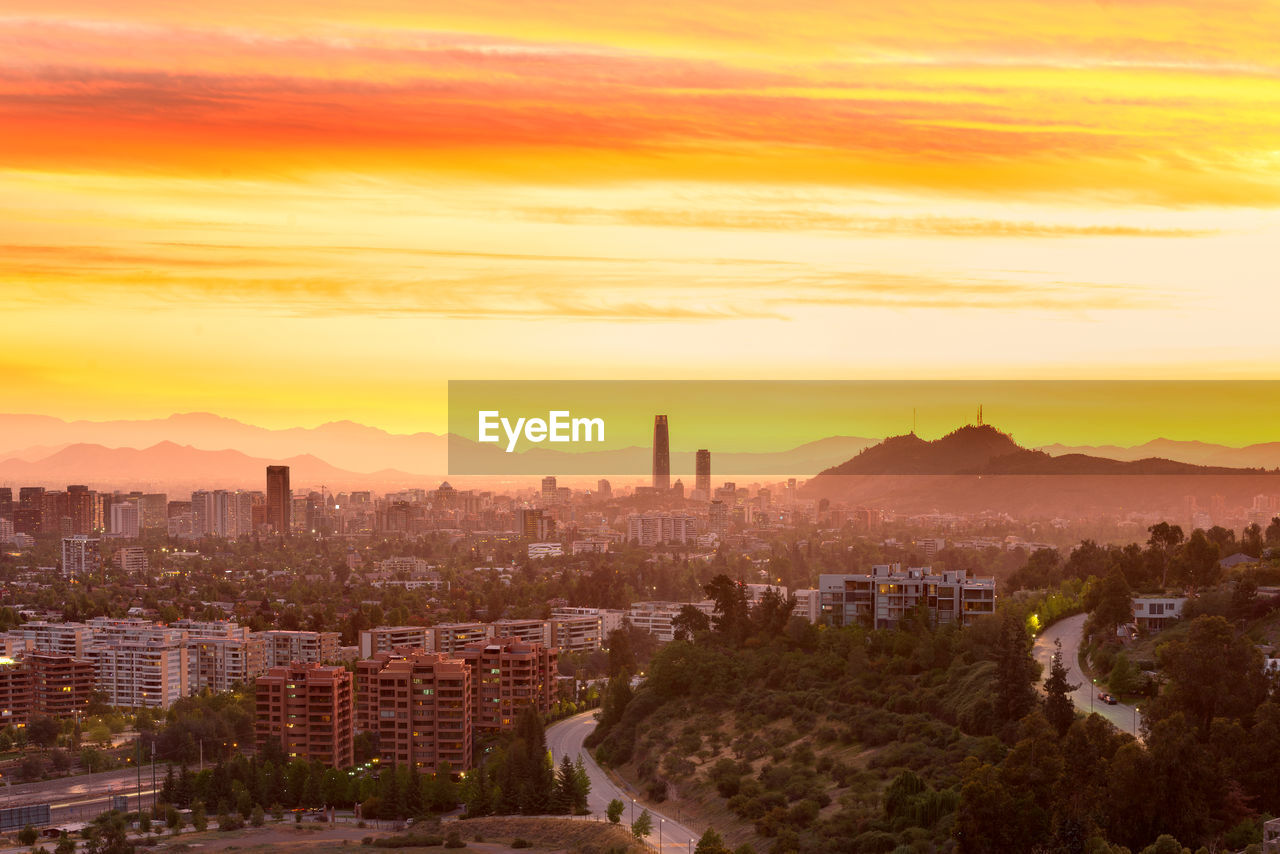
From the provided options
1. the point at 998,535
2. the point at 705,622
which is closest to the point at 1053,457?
the point at 998,535

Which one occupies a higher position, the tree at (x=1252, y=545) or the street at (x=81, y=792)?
the tree at (x=1252, y=545)

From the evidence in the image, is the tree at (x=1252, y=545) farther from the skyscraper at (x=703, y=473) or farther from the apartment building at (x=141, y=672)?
the skyscraper at (x=703, y=473)

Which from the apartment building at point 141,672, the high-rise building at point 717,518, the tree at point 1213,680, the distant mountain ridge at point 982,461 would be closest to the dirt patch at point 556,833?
the tree at point 1213,680

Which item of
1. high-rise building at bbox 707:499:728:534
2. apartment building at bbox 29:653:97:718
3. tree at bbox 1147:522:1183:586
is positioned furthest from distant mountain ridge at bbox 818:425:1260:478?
apartment building at bbox 29:653:97:718

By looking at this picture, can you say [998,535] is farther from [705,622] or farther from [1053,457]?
[705,622]

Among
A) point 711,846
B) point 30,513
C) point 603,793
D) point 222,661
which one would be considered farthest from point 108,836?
point 30,513

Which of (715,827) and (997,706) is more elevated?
(997,706)
